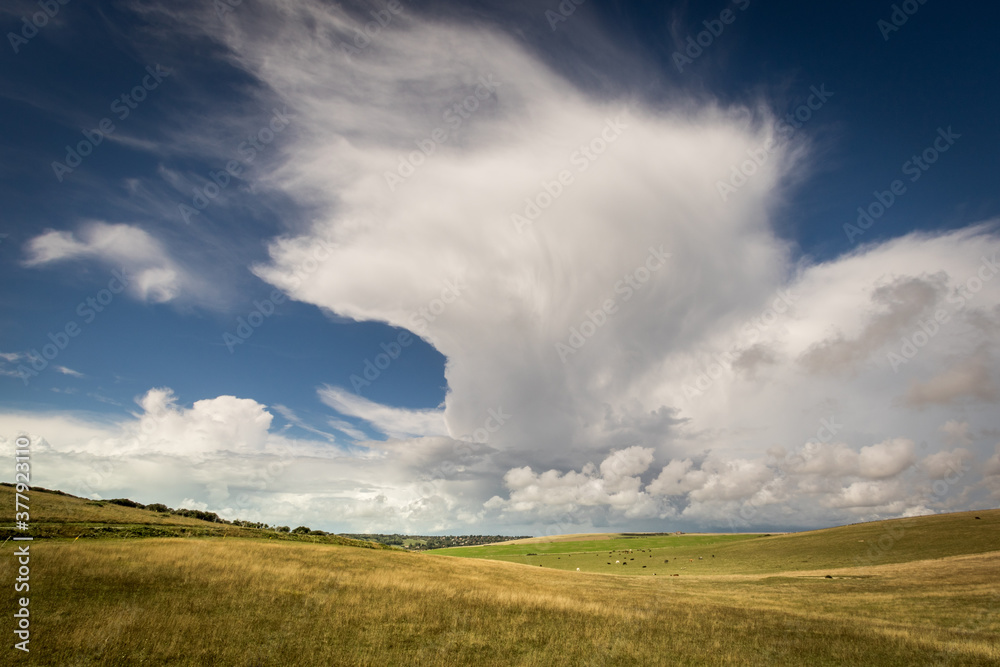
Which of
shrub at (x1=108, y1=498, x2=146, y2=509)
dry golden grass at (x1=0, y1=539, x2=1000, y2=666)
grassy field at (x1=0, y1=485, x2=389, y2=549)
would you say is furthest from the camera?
shrub at (x1=108, y1=498, x2=146, y2=509)

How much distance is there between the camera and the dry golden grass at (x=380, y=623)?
14.2 meters

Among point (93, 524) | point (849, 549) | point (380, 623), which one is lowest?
point (380, 623)

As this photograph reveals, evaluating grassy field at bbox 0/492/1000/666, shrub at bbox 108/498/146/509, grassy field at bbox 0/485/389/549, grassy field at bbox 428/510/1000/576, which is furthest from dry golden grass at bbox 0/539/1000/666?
grassy field at bbox 428/510/1000/576

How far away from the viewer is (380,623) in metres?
18.2

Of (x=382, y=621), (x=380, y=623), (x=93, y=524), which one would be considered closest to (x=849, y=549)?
(x=382, y=621)

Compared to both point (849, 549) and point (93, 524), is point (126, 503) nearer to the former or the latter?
point (93, 524)

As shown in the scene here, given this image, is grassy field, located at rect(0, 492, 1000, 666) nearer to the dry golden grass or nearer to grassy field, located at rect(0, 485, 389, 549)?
the dry golden grass

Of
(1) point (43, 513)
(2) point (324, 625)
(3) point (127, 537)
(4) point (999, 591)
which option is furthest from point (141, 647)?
(4) point (999, 591)

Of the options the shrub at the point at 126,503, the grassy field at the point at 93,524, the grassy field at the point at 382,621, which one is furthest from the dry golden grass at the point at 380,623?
the shrub at the point at 126,503

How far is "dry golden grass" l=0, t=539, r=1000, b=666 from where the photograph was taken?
46.7 ft

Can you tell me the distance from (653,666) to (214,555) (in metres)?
27.2

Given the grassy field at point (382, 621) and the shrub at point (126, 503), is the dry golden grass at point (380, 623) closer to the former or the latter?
the grassy field at point (382, 621)

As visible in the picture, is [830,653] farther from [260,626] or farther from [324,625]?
[260,626]

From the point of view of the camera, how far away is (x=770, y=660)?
16.7 metres
